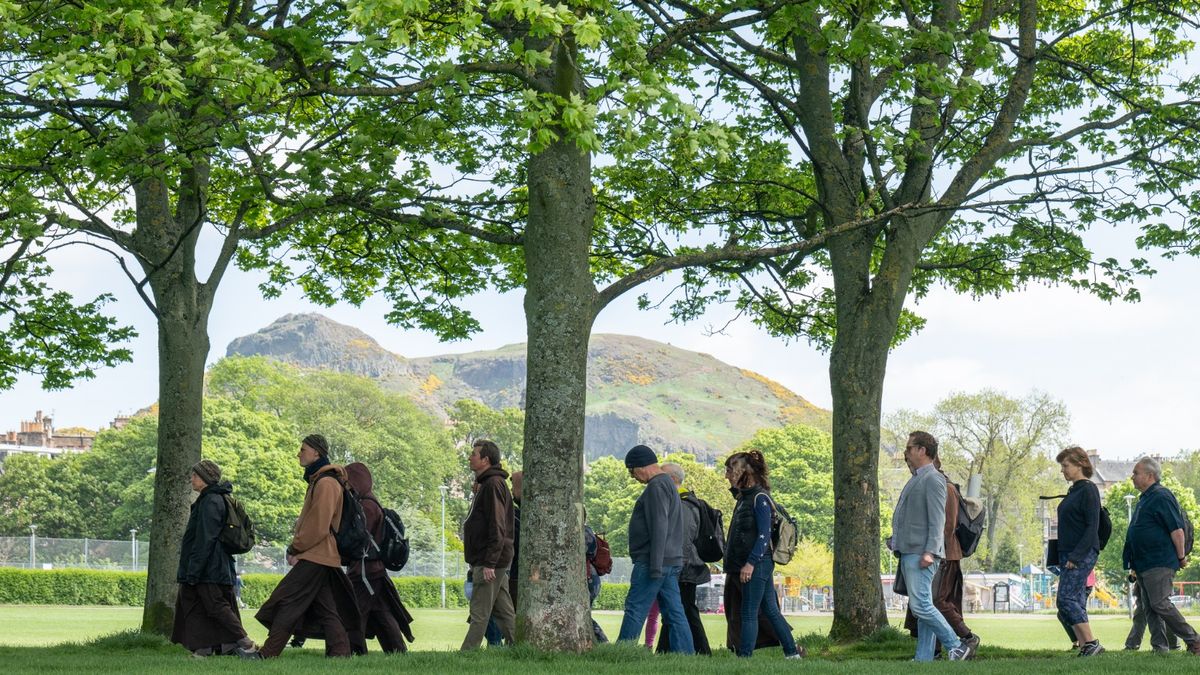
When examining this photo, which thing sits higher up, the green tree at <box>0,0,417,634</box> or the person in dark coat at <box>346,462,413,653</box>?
the green tree at <box>0,0,417,634</box>

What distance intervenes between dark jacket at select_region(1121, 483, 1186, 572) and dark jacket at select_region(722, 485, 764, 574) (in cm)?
397

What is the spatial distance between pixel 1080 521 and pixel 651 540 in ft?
13.7

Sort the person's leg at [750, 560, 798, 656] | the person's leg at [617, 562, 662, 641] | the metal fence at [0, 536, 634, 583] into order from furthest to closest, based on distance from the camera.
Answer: the metal fence at [0, 536, 634, 583], the person's leg at [750, 560, 798, 656], the person's leg at [617, 562, 662, 641]

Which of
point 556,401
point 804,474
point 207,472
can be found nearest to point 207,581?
point 207,472

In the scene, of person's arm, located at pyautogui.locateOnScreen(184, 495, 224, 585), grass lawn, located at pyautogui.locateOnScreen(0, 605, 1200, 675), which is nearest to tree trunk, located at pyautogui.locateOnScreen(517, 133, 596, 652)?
Result: grass lawn, located at pyautogui.locateOnScreen(0, 605, 1200, 675)

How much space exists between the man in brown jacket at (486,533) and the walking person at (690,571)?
149cm

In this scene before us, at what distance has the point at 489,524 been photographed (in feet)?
43.2

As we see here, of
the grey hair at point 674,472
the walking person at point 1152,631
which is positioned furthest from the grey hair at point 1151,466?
the grey hair at point 674,472

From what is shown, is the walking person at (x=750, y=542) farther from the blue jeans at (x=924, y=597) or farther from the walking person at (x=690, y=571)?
the blue jeans at (x=924, y=597)

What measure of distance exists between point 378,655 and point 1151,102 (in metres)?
13.1

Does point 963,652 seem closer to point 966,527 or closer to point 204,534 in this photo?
point 966,527

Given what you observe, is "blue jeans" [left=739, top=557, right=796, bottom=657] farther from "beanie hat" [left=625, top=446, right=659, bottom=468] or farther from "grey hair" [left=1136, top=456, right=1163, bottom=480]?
"grey hair" [left=1136, top=456, right=1163, bottom=480]

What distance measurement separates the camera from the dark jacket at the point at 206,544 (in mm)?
13344

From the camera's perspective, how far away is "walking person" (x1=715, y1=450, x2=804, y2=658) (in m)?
12.7
